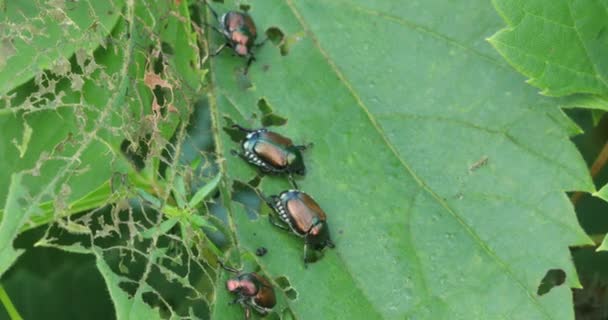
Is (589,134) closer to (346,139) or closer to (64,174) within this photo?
(346,139)

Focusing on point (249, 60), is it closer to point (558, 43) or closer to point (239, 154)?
point (239, 154)

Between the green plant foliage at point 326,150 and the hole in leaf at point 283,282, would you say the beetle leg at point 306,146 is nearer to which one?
the green plant foliage at point 326,150

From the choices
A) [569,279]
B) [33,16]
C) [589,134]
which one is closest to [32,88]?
[33,16]

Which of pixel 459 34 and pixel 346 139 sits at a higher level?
pixel 459 34

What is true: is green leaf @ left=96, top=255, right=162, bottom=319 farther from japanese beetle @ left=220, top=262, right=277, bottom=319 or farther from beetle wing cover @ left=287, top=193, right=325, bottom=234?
beetle wing cover @ left=287, top=193, right=325, bottom=234

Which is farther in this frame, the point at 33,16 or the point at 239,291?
the point at 33,16

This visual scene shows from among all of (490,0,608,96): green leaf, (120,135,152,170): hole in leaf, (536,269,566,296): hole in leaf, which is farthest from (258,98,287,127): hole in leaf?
(536,269,566,296): hole in leaf

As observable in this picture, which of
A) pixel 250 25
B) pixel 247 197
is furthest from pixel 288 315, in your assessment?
pixel 250 25
